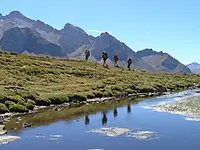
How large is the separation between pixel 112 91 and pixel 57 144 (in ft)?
168

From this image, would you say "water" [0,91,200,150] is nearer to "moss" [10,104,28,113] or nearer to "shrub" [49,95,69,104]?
"moss" [10,104,28,113]

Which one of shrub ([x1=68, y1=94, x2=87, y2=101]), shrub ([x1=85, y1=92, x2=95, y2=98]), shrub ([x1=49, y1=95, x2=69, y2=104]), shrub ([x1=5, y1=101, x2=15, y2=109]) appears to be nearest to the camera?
shrub ([x1=5, y1=101, x2=15, y2=109])

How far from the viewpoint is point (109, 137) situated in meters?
35.5

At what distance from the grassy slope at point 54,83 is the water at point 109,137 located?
1271 centimetres

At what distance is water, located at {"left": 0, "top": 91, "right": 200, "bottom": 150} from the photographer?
32.0 metres

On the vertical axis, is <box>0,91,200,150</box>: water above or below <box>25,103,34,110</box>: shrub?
below

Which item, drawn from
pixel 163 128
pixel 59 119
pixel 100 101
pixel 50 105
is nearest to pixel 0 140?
pixel 59 119

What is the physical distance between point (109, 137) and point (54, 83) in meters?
51.8

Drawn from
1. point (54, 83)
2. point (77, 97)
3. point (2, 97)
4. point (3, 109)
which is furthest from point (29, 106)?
point (54, 83)

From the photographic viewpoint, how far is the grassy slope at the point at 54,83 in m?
60.8

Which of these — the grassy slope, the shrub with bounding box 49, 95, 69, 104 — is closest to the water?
the shrub with bounding box 49, 95, 69, 104

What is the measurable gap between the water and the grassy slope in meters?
12.7

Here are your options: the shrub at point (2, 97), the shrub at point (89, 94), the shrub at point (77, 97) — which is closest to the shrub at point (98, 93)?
the shrub at point (89, 94)

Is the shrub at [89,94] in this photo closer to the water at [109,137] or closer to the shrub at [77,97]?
the shrub at [77,97]
